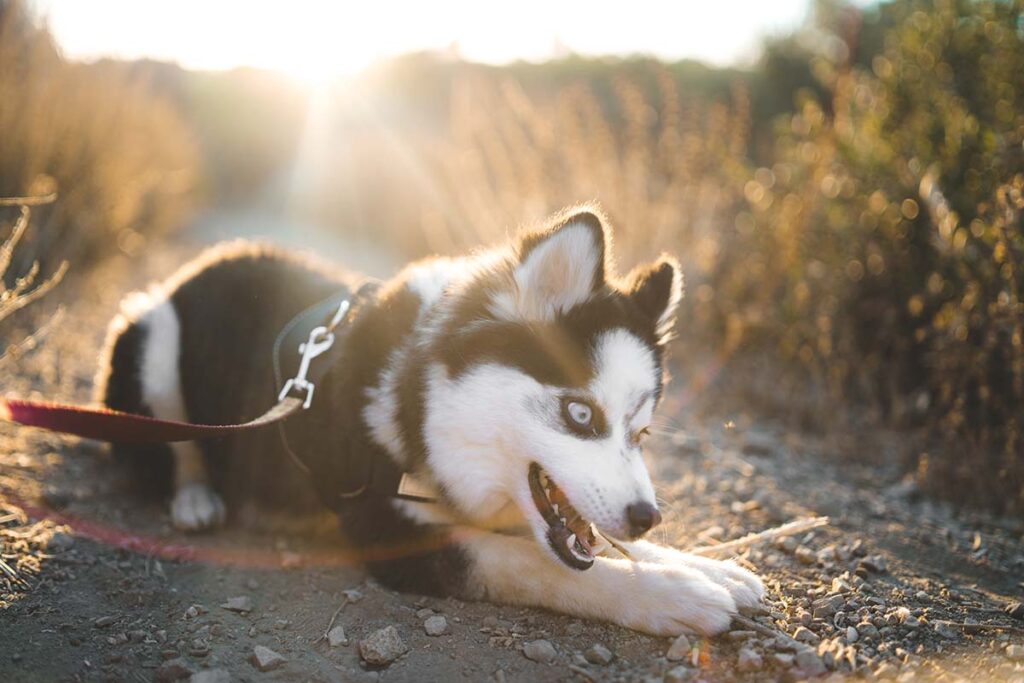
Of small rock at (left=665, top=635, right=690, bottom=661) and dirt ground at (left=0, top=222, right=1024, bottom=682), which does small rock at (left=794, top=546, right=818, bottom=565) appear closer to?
dirt ground at (left=0, top=222, right=1024, bottom=682)

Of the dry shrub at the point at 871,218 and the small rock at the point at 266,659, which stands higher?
the dry shrub at the point at 871,218

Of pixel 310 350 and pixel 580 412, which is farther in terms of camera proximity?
pixel 310 350

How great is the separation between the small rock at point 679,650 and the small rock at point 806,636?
0.36 m

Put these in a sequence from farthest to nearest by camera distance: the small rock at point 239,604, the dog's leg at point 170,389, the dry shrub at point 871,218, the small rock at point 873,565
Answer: the dry shrub at point 871,218 → the dog's leg at point 170,389 → the small rock at point 873,565 → the small rock at point 239,604

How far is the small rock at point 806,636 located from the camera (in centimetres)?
230

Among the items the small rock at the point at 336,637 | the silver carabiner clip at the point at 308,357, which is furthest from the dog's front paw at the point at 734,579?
the silver carabiner clip at the point at 308,357

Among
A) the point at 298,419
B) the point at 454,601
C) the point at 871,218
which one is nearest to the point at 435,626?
the point at 454,601

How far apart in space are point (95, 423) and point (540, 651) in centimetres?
162

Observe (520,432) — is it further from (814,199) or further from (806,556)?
(814,199)

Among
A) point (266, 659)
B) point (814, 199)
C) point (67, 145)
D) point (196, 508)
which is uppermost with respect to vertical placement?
point (814, 199)

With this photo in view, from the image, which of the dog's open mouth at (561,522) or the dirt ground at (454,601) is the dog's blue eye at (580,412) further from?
the dirt ground at (454,601)

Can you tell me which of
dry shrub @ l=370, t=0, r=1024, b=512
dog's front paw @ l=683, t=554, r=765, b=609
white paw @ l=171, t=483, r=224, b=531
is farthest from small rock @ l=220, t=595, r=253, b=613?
dry shrub @ l=370, t=0, r=1024, b=512

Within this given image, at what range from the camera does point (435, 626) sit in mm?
2467

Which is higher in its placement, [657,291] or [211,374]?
[657,291]
